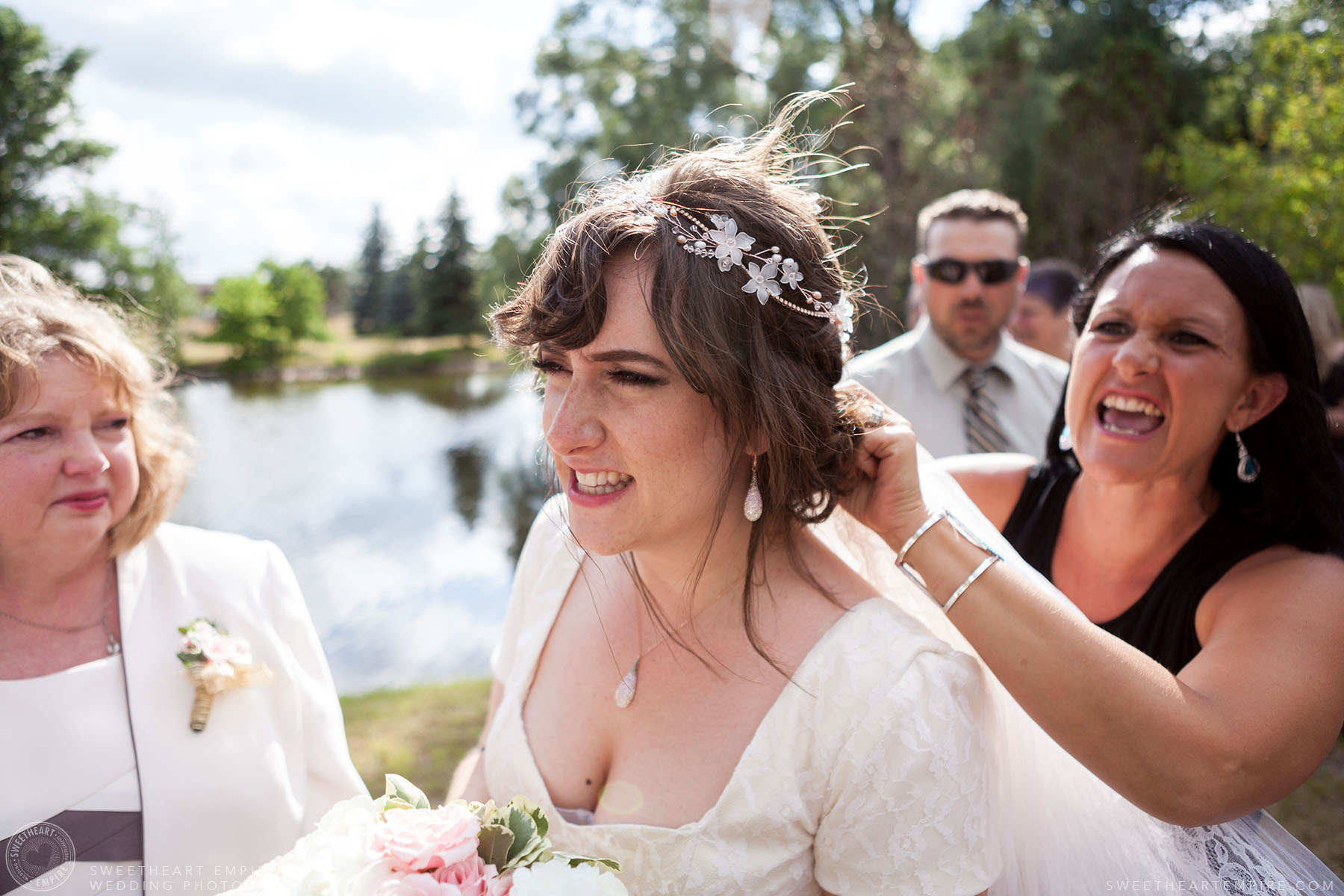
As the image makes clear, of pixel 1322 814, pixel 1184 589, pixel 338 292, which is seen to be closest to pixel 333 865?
pixel 1184 589

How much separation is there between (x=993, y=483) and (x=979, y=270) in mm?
2056

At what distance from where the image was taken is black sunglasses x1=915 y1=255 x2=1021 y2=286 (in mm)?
4641

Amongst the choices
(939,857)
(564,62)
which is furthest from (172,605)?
(564,62)

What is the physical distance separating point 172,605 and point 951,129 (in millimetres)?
13491

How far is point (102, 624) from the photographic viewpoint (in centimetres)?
251

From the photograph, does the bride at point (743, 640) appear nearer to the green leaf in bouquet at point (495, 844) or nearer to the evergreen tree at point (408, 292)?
the green leaf in bouquet at point (495, 844)

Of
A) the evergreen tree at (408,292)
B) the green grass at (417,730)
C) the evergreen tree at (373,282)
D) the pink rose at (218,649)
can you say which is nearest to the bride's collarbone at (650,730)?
the pink rose at (218,649)

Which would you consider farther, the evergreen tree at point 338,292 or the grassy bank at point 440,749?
the evergreen tree at point 338,292

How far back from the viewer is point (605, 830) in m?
1.86

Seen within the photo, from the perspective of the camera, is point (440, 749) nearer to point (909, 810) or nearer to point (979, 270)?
point (979, 270)

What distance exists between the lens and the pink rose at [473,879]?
138 centimetres

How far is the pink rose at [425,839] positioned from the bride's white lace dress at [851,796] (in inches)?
20.3

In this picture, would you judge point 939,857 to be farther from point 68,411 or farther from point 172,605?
point 68,411

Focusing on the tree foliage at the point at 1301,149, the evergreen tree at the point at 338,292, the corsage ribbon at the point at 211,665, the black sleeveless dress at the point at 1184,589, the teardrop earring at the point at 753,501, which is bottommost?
the corsage ribbon at the point at 211,665
